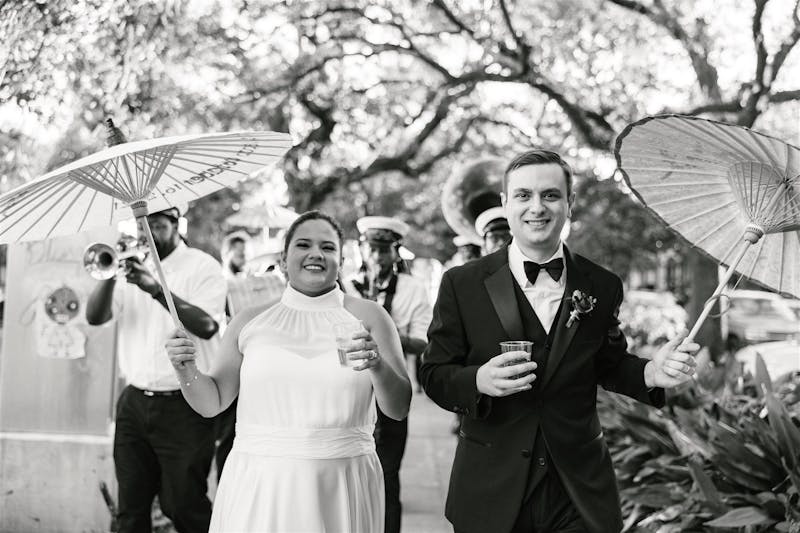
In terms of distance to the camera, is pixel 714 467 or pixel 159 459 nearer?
pixel 159 459

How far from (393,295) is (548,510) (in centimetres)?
304

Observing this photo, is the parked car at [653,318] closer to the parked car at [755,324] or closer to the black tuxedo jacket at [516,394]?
the parked car at [755,324]

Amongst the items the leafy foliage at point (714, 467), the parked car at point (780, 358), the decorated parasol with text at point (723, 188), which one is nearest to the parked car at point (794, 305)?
the parked car at point (780, 358)

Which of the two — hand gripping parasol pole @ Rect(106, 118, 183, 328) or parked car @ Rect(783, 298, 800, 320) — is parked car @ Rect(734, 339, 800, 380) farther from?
hand gripping parasol pole @ Rect(106, 118, 183, 328)

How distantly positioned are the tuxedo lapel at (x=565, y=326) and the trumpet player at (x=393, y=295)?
7.83 ft

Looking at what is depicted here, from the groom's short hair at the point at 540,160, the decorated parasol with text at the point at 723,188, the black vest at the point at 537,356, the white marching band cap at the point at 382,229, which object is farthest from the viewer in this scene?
the white marching band cap at the point at 382,229

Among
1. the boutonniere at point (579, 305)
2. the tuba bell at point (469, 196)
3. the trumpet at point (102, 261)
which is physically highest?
the tuba bell at point (469, 196)

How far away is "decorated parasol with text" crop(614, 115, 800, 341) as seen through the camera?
291 cm

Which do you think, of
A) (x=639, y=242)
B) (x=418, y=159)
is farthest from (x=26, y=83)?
(x=639, y=242)

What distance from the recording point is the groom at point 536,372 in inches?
123

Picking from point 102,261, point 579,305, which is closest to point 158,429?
point 102,261

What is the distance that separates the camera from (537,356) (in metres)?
3.16

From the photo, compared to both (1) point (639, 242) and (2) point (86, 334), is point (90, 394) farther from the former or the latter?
(1) point (639, 242)

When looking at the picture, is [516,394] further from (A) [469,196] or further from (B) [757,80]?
(B) [757,80]
